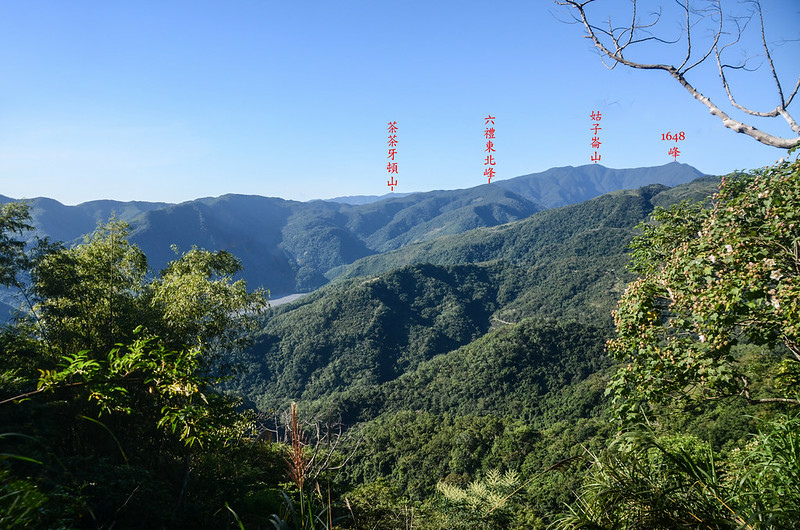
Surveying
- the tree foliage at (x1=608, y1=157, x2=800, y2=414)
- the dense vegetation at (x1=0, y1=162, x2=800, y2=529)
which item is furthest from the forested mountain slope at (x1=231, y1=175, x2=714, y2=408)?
the tree foliage at (x1=608, y1=157, x2=800, y2=414)

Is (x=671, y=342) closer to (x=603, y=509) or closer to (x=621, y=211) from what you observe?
(x=603, y=509)

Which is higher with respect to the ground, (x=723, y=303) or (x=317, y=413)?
(x=723, y=303)

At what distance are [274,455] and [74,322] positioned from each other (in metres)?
6.68

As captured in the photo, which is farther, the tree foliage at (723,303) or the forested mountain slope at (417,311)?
the forested mountain slope at (417,311)

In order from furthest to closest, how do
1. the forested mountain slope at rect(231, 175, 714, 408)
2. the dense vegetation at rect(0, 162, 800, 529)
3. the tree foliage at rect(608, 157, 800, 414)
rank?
the forested mountain slope at rect(231, 175, 714, 408), the tree foliage at rect(608, 157, 800, 414), the dense vegetation at rect(0, 162, 800, 529)

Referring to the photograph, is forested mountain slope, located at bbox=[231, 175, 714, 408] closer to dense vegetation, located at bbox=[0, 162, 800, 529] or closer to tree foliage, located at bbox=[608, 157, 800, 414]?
dense vegetation, located at bbox=[0, 162, 800, 529]

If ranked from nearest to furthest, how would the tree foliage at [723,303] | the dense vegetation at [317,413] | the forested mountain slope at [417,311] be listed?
the dense vegetation at [317,413] → the tree foliage at [723,303] → the forested mountain slope at [417,311]

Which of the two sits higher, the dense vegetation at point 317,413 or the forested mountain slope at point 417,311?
the dense vegetation at point 317,413

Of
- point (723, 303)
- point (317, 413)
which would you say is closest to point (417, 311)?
point (317, 413)

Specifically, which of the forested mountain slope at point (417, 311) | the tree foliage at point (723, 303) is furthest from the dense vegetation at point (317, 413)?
the forested mountain slope at point (417, 311)

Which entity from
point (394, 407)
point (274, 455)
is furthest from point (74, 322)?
point (394, 407)

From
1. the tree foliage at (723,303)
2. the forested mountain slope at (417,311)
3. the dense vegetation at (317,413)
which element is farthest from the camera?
the forested mountain slope at (417,311)

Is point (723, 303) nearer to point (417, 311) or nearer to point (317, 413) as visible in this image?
point (317, 413)

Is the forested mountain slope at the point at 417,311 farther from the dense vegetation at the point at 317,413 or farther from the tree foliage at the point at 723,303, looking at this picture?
the tree foliage at the point at 723,303
